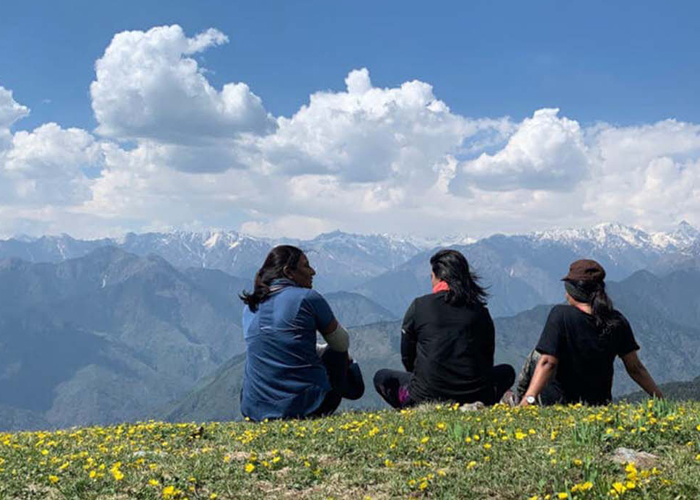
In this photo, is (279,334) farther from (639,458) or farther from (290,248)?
(639,458)

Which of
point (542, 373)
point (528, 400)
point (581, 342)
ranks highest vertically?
point (581, 342)

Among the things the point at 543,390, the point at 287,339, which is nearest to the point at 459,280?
the point at 543,390

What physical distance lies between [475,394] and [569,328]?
2.07 metres

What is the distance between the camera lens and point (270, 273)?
10.8 meters

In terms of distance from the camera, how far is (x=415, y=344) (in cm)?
1098

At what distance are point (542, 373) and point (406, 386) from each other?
2677 millimetres

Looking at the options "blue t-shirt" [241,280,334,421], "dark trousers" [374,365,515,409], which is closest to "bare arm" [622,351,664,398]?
"dark trousers" [374,365,515,409]

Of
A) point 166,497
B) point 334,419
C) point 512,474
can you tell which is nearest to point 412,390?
point 334,419

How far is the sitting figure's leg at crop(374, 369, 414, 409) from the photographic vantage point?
38.5 ft

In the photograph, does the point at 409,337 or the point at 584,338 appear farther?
the point at 409,337

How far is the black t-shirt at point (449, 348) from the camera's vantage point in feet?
34.1

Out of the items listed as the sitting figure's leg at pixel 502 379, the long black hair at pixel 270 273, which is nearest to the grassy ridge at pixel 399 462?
the sitting figure's leg at pixel 502 379

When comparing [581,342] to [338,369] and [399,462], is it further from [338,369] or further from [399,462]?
[399,462]

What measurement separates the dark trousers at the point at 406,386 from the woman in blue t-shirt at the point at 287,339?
4.63ft
